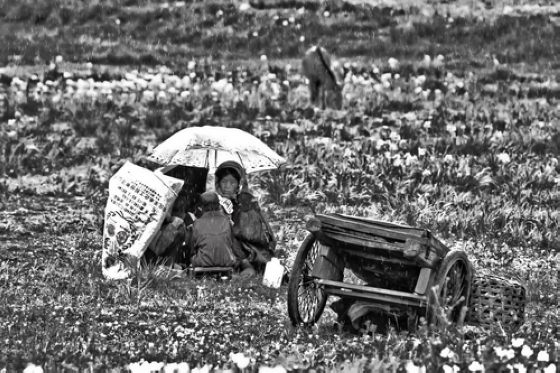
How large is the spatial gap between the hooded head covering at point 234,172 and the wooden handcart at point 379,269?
6.57ft

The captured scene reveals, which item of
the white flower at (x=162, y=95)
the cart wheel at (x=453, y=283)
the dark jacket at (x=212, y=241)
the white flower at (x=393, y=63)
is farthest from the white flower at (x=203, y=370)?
the white flower at (x=393, y=63)

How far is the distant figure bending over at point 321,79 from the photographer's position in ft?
54.9

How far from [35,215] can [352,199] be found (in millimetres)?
3286

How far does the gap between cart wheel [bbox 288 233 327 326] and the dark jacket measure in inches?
60.4

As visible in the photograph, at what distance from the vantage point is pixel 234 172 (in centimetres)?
941

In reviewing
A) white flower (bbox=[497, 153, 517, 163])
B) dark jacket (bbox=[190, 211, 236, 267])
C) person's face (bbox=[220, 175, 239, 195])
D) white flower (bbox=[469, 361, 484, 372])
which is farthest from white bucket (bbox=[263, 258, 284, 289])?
white flower (bbox=[497, 153, 517, 163])

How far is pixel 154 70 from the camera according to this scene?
63.0ft

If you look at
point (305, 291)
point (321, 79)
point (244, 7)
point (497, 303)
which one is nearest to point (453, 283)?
point (497, 303)

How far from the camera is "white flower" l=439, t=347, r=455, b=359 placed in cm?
→ 535

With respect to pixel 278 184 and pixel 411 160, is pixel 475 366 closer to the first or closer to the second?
pixel 278 184

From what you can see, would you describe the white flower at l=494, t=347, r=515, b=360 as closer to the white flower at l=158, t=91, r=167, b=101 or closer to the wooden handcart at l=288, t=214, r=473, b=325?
the wooden handcart at l=288, t=214, r=473, b=325

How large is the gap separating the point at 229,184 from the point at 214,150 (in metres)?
1.04

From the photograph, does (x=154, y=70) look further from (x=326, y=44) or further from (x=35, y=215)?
(x=35, y=215)

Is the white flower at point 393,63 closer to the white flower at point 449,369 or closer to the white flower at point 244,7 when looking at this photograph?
the white flower at point 244,7
